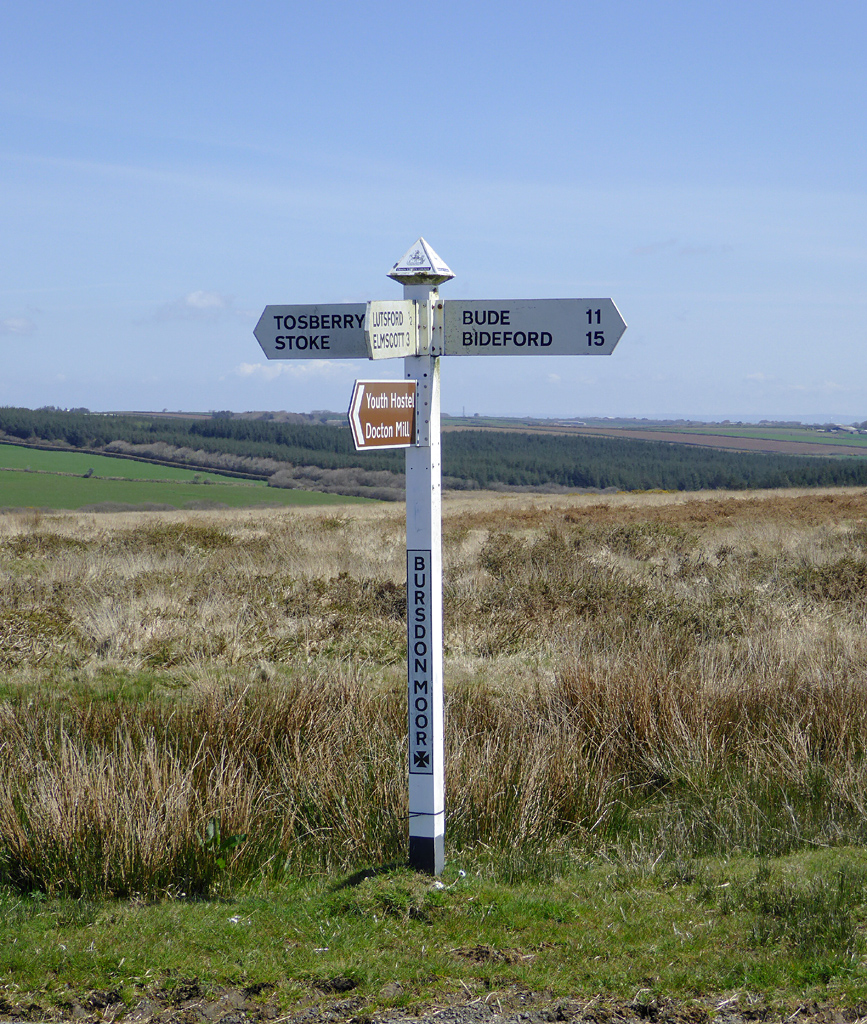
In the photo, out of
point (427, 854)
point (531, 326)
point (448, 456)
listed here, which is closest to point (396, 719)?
point (427, 854)

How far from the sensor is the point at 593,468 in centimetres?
9806

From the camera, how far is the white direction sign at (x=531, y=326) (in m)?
4.04

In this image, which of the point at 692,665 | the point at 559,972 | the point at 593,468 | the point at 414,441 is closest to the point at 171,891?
the point at 559,972

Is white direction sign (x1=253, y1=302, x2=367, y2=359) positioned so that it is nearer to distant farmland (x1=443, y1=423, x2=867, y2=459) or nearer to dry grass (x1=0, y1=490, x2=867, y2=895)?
dry grass (x1=0, y1=490, x2=867, y2=895)

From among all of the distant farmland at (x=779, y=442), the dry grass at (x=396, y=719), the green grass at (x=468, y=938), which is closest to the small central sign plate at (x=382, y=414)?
the green grass at (x=468, y=938)

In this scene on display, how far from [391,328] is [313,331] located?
386mm

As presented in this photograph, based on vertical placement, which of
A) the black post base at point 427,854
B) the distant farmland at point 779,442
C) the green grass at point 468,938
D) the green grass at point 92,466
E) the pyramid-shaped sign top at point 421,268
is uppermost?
the distant farmland at point 779,442

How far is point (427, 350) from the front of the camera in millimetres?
4160

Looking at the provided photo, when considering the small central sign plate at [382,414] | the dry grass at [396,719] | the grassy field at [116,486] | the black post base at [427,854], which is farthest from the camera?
the grassy field at [116,486]

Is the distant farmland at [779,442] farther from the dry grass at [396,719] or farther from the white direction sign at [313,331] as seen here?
the white direction sign at [313,331]

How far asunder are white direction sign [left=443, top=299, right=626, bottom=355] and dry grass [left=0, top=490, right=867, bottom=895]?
245 cm

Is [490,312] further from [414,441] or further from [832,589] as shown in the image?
[832,589]

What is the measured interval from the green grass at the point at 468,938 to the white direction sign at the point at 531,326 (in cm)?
237

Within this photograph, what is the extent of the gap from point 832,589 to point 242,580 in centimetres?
774
